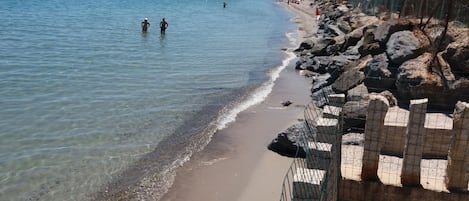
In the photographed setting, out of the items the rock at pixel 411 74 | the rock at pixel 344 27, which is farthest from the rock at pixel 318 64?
the rock at pixel 411 74

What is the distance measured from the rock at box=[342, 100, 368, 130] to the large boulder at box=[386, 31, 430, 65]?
A: 3.51m

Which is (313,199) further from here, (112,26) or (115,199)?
(112,26)

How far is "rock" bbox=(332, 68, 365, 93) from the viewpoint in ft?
54.1

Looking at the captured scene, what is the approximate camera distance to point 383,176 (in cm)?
800

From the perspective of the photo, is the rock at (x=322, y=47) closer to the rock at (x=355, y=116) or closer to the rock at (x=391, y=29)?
the rock at (x=391, y=29)

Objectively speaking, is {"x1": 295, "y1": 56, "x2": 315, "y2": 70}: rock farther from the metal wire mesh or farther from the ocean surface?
the metal wire mesh

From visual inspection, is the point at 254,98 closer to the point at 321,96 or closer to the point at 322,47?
the point at 321,96

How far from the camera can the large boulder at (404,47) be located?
15.5 metres

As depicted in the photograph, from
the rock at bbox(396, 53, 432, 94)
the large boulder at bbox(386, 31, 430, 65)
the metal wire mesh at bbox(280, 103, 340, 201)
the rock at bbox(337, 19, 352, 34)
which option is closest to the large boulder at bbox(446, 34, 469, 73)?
the rock at bbox(396, 53, 432, 94)

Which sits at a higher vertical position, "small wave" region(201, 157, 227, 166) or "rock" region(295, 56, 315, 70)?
"rock" region(295, 56, 315, 70)

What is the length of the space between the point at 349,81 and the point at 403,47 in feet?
6.70

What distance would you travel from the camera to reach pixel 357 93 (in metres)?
14.8

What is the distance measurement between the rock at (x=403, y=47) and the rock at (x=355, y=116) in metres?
3.51

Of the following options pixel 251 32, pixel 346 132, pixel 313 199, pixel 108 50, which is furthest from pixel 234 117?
pixel 251 32
